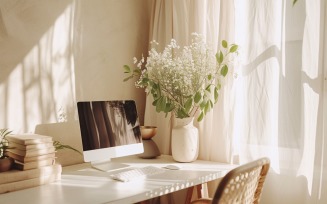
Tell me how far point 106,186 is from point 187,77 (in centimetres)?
82

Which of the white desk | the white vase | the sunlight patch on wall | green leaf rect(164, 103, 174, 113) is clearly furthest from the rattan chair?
the sunlight patch on wall

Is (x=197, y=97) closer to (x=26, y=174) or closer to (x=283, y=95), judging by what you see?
(x=283, y=95)

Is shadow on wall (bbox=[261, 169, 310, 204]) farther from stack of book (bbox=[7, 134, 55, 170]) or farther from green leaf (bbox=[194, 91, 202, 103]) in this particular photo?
stack of book (bbox=[7, 134, 55, 170])

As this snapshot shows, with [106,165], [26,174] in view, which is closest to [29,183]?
[26,174]

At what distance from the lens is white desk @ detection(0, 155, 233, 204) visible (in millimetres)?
1483

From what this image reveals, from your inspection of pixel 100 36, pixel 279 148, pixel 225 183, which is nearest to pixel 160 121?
pixel 100 36

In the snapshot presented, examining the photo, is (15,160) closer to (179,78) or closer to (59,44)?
(59,44)

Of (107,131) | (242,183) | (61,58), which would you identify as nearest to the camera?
(242,183)

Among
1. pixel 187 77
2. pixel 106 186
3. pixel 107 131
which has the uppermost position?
pixel 187 77

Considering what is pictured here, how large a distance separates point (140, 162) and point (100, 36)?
97 cm

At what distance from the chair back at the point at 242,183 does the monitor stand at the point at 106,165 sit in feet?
2.76

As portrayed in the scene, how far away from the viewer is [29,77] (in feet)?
6.90

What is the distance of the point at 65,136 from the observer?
220cm

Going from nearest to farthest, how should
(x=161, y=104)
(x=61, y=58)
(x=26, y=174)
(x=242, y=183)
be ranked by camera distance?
(x=242, y=183) → (x=26, y=174) → (x=161, y=104) → (x=61, y=58)
